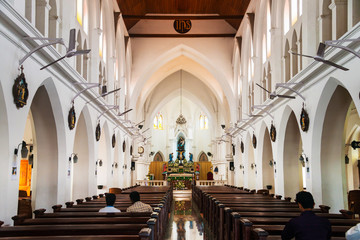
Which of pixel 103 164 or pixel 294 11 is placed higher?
pixel 294 11

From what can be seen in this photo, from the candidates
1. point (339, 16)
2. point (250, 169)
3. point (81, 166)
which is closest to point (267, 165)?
point (250, 169)

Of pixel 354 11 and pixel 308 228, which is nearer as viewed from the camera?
pixel 308 228

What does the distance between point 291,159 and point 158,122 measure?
95.3 feet

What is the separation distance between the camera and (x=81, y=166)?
14.1 meters

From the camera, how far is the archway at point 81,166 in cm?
1403

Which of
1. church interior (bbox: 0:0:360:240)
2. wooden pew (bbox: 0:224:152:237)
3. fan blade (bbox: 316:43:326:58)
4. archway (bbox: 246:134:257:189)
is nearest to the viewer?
wooden pew (bbox: 0:224:152:237)

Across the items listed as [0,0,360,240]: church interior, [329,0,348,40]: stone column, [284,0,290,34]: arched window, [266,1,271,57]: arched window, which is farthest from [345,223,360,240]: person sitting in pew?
[266,1,271,57]: arched window

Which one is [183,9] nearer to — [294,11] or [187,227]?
[294,11]

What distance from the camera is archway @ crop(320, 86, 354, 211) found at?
425 inches

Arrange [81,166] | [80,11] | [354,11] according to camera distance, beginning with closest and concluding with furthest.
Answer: [354,11] < [80,11] < [81,166]

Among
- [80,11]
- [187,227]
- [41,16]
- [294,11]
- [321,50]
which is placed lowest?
[187,227]

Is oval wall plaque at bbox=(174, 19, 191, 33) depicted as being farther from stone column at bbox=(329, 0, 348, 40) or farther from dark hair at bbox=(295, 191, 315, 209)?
dark hair at bbox=(295, 191, 315, 209)

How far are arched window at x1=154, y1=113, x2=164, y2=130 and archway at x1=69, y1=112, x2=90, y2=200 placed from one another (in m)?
28.3

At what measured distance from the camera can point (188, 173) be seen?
29.7 meters
